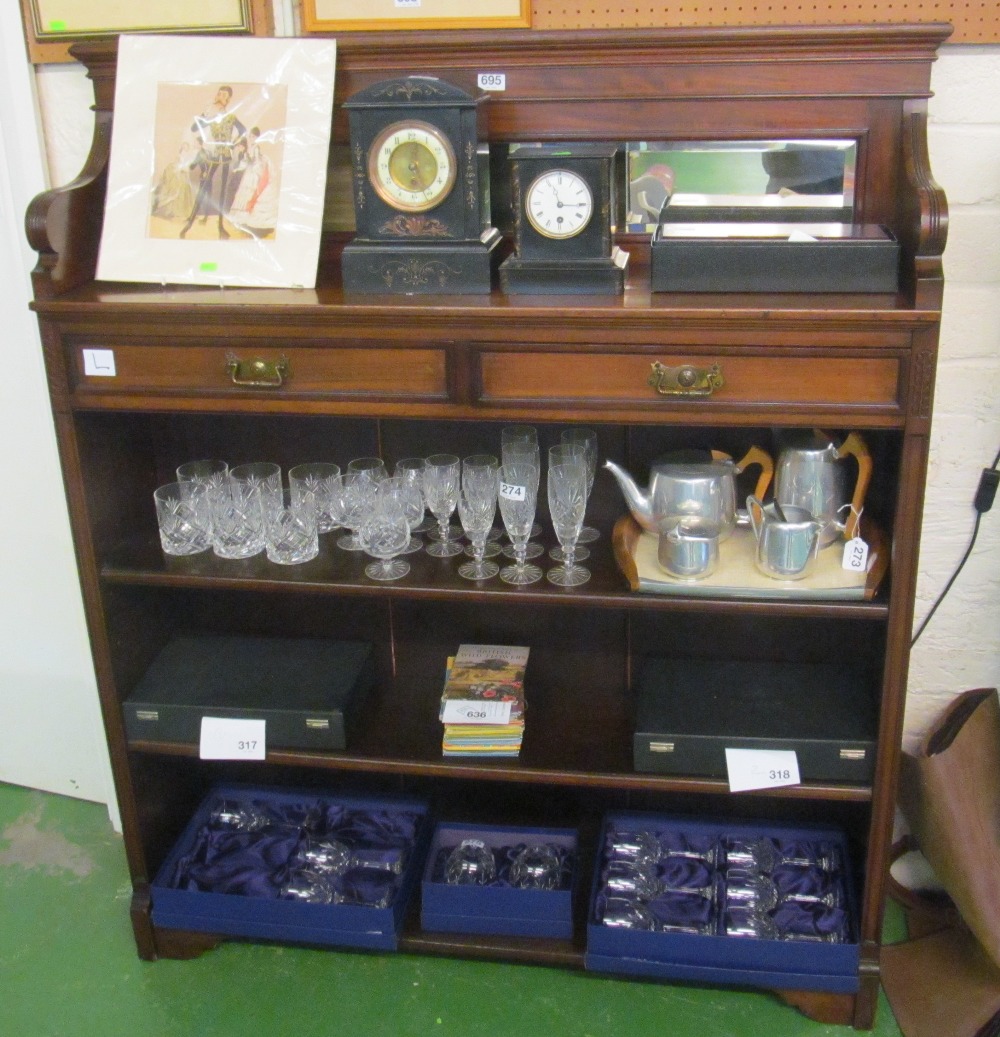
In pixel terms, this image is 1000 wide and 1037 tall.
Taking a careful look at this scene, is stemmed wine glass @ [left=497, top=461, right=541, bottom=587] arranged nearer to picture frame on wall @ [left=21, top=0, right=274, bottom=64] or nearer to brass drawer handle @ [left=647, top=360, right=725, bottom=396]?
brass drawer handle @ [left=647, top=360, right=725, bottom=396]

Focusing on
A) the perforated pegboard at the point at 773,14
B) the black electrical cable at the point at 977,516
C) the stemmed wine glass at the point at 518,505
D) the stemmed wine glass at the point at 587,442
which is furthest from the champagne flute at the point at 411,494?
the black electrical cable at the point at 977,516

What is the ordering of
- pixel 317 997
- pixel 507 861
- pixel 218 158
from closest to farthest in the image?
pixel 218 158, pixel 317 997, pixel 507 861

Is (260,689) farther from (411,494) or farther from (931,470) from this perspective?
(931,470)

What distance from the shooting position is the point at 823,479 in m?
1.99

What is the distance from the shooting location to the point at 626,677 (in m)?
2.36

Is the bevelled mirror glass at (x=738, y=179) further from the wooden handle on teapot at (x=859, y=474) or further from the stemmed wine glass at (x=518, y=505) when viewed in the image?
the stemmed wine glass at (x=518, y=505)

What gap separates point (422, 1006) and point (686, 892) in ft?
1.73

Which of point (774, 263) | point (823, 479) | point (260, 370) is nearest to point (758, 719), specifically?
point (823, 479)

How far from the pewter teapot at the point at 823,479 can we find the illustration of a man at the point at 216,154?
40.4 inches

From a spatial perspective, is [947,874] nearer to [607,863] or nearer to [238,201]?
[607,863]

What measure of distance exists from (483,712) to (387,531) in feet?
1.22

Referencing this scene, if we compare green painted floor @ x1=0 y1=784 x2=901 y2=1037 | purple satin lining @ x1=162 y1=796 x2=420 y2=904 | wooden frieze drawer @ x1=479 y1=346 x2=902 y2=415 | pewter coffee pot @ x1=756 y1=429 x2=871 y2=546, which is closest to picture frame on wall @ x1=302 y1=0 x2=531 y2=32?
wooden frieze drawer @ x1=479 y1=346 x2=902 y2=415

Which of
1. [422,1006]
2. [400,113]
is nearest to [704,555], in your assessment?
[400,113]

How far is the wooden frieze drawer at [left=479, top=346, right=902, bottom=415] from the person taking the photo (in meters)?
1.75
